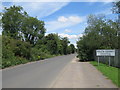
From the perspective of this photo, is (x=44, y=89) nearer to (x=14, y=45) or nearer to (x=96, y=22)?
(x=14, y=45)

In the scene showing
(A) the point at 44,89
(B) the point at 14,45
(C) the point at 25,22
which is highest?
(C) the point at 25,22

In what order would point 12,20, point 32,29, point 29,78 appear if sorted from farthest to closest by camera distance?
point 32,29 → point 12,20 → point 29,78

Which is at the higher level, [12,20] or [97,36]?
[12,20]

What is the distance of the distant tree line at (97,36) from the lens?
3378 centimetres

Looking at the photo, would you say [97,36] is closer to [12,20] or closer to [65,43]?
[12,20]

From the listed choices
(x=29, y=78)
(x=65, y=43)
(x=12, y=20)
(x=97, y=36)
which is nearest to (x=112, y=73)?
(x=29, y=78)

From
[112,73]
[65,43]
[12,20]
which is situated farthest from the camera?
[65,43]

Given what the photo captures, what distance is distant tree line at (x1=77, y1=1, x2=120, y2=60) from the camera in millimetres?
33781

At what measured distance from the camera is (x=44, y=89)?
31.1 feet

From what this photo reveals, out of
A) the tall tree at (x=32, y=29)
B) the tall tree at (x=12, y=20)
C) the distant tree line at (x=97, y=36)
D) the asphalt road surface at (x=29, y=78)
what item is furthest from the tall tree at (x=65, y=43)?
the asphalt road surface at (x=29, y=78)

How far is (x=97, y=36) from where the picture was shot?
36.1 m

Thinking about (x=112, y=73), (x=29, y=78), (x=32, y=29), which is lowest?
(x=29, y=78)

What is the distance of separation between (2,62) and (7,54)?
4.15 m

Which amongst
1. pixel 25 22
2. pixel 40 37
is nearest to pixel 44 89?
pixel 25 22
